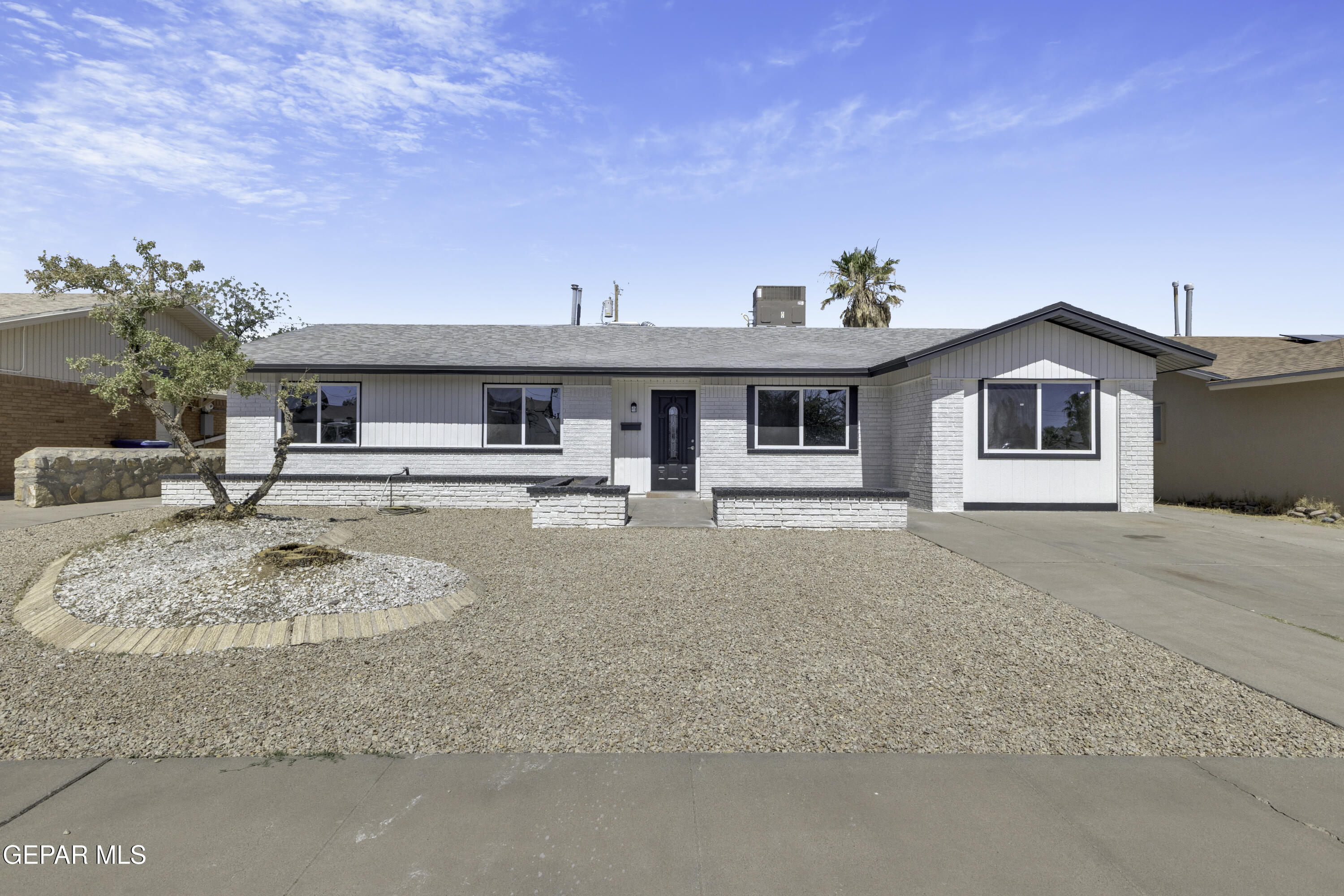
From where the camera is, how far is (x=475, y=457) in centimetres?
1419

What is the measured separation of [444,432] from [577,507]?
5205 mm

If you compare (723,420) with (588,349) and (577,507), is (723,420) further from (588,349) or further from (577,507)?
(577,507)

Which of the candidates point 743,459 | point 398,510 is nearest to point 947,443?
point 743,459

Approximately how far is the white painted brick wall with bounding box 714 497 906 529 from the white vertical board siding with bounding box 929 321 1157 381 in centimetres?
332

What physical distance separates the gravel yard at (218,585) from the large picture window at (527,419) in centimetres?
685

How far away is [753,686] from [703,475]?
33.3 feet

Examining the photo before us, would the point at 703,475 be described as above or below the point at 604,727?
above

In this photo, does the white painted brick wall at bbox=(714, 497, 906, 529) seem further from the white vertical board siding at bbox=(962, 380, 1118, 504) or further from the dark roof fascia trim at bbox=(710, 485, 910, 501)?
the white vertical board siding at bbox=(962, 380, 1118, 504)

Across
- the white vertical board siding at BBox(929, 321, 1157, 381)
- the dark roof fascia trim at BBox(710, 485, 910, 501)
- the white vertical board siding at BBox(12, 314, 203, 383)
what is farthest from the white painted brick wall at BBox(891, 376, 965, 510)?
the white vertical board siding at BBox(12, 314, 203, 383)

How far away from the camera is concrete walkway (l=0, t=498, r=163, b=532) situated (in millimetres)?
10766

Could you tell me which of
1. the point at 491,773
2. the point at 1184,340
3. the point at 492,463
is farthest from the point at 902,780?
the point at 1184,340

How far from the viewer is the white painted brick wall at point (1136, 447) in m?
12.5

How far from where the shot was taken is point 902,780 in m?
3.12

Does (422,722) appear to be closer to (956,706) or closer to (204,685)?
(204,685)
